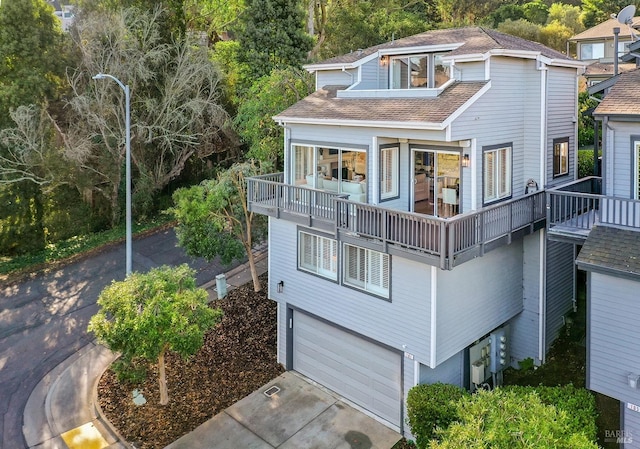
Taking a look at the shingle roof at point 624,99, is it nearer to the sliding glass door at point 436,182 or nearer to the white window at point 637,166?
the white window at point 637,166

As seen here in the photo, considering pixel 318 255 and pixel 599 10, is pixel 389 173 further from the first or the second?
pixel 599 10

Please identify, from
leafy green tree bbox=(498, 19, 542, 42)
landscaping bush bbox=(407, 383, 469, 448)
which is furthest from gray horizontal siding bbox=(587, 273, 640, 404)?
leafy green tree bbox=(498, 19, 542, 42)

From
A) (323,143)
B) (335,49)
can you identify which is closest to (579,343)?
(323,143)

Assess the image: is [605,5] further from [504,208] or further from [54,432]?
[54,432]

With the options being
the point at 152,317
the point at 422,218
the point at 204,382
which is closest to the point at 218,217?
the point at 204,382

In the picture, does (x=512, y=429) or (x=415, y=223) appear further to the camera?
(x=415, y=223)

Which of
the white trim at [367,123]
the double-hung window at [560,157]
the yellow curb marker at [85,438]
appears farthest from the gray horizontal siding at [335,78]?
the yellow curb marker at [85,438]
